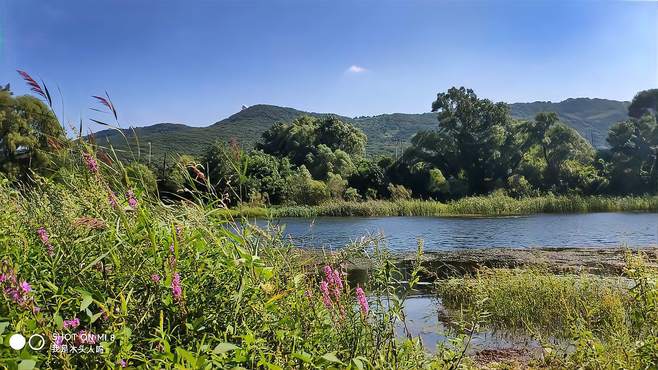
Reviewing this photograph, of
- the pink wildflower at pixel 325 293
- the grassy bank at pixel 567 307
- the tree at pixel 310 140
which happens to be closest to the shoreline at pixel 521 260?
the grassy bank at pixel 567 307

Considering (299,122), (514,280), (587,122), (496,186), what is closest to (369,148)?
(299,122)

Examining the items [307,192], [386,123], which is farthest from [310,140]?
[386,123]

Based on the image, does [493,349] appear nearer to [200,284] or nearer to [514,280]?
[514,280]

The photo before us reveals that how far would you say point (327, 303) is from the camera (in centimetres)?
232

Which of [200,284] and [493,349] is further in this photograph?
[493,349]

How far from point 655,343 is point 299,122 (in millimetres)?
60513

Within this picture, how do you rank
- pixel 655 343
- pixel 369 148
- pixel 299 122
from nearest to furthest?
pixel 655 343 < pixel 299 122 < pixel 369 148

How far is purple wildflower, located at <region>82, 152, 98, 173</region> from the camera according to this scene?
1.98 m

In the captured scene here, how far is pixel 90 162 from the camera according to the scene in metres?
1.99

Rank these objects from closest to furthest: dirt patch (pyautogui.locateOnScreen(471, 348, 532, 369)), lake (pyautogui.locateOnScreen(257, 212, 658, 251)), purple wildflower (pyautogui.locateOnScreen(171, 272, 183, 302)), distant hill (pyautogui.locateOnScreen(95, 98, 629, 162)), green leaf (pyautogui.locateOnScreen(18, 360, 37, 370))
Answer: green leaf (pyautogui.locateOnScreen(18, 360, 37, 370))
purple wildflower (pyautogui.locateOnScreen(171, 272, 183, 302))
dirt patch (pyautogui.locateOnScreen(471, 348, 532, 369))
lake (pyautogui.locateOnScreen(257, 212, 658, 251))
distant hill (pyautogui.locateOnScreen(95, 98, 629, 162))

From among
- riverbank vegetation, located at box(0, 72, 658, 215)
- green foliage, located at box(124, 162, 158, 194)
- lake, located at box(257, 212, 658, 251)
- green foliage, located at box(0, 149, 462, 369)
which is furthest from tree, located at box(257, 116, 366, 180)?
green foliage, located at box(0, 149, 462, 369)

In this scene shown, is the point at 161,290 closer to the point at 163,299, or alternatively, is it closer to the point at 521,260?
the point at 163,299

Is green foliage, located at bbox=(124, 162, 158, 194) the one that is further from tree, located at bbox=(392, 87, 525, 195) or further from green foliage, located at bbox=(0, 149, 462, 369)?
tree, located at bbox=(392, 87, 525, 195)

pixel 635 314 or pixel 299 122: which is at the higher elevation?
pixel 299 122
